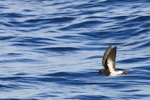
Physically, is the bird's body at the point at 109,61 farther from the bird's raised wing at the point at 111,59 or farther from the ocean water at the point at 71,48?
the ocean water at the point at 71,48

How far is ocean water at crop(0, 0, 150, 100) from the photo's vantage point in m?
14.9

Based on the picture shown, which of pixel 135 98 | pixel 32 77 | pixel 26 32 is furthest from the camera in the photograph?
pixel 26 32

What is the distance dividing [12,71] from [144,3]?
22.9 feet

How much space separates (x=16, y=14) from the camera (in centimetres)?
2208

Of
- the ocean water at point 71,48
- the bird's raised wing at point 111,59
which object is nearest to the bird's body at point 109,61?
the bird's raised wing at point 111,59

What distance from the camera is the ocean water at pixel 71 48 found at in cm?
1495

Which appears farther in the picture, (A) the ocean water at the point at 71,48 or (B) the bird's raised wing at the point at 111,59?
(A) the ocean water at the point at 71,48

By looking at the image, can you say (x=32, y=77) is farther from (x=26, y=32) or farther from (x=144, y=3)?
(x=144, y=3)

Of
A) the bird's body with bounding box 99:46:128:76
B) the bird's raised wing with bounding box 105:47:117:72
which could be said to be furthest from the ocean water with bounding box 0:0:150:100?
the bird's raised wing with bounding box 105:47:117:72

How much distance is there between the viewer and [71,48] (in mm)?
17984

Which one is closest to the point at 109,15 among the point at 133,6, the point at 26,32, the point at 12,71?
the point at 133,6

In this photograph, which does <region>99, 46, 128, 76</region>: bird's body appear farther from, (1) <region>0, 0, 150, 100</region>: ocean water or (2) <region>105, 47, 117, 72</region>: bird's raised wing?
(1) <region>0, 0, 150, 100</region>: ocean water

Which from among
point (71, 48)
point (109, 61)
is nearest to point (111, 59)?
point (109, 61)

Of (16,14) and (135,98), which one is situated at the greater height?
(16,14)
